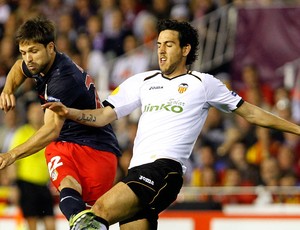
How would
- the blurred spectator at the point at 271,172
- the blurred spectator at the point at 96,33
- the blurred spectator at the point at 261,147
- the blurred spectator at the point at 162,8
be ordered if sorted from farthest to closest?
the blurred spectator at the point at 96,33 → the blurred spectator at the point at 162,8 → the blurred spectator at the point at 261,147 → the blurred spectator at the point at 271,172

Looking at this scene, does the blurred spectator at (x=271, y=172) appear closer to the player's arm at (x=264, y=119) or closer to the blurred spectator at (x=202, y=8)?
the blurred spectator at (x=202, y=8)

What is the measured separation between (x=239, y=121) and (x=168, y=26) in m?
5.84

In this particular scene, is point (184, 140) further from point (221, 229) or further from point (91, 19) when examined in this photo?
point (91, 19)

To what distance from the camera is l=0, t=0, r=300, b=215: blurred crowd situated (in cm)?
1317

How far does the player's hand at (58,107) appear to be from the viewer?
759 cm

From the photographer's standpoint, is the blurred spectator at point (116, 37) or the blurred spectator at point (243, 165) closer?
the blurred spectator at point (243, 165)

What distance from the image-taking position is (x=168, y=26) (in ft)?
27.3

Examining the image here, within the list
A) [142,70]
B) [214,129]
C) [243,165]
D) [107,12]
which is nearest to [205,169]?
[243,165]

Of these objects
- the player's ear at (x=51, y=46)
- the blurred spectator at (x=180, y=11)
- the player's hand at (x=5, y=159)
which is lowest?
the player's hand at (x=5, y=159)

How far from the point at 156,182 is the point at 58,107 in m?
0.98

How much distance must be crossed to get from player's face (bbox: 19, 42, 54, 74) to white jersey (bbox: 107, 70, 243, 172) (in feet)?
2.11

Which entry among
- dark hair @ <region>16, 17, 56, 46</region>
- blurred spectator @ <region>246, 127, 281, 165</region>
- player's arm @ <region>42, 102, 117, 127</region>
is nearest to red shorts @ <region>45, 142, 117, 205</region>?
player's arm @ <region>42, 102, 117, 127</region>

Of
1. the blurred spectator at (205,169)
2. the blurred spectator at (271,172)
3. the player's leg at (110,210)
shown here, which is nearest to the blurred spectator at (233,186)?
the blurred spectator at (205,169)

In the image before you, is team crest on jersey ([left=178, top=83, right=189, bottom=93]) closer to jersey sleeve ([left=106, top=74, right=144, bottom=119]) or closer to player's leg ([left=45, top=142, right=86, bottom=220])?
jersey sleeve ([left=106, top=74, right=144, bottom=119])
